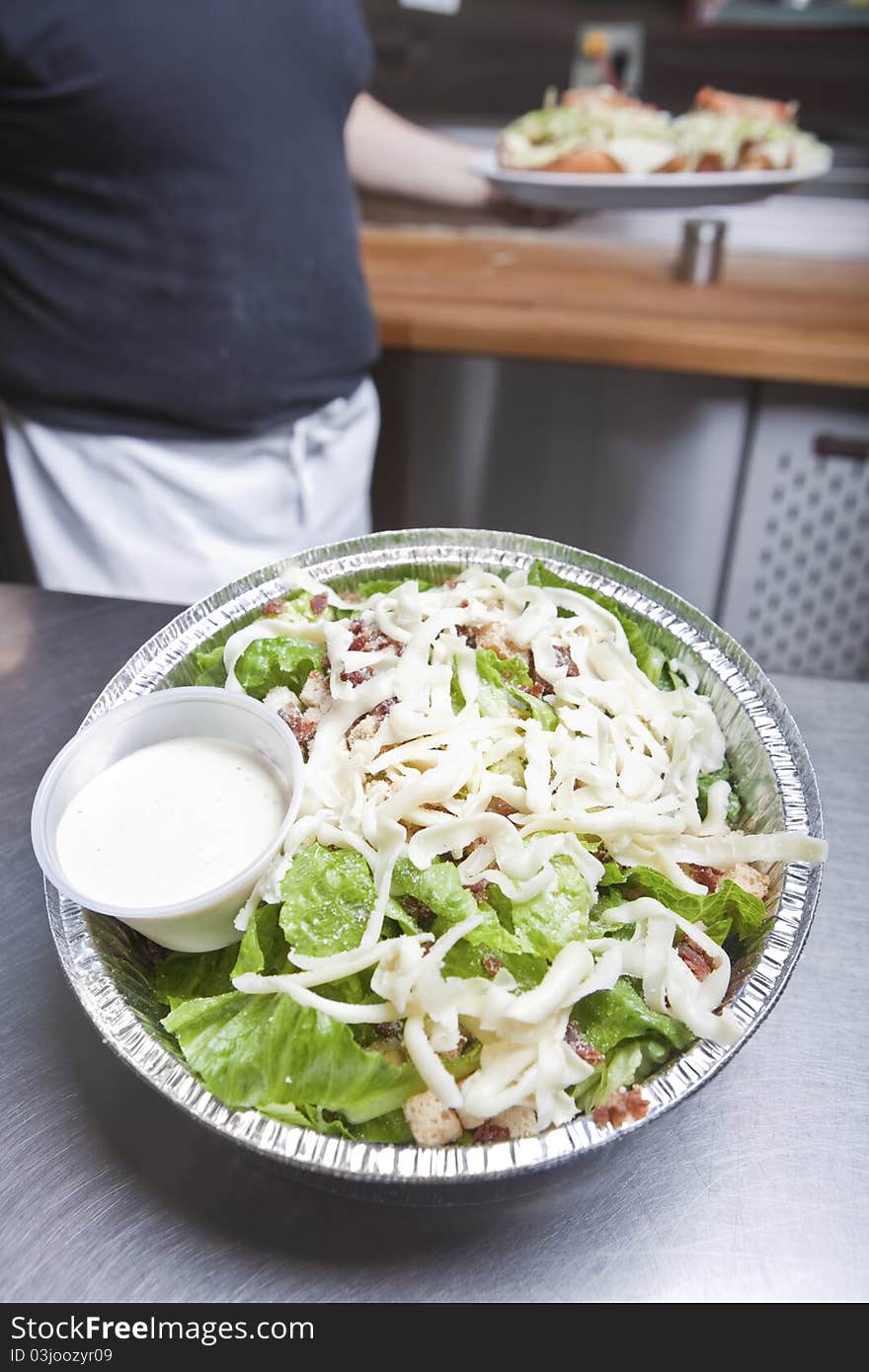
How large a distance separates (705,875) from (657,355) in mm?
1714

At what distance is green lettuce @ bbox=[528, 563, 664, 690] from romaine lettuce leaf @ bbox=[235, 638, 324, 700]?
337 millimetres

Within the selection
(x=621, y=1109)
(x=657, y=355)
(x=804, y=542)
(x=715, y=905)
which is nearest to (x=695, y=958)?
(x=715, y=905)

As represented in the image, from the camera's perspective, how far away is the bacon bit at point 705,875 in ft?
2.99

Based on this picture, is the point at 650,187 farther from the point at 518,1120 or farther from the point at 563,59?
the point at 518,1120

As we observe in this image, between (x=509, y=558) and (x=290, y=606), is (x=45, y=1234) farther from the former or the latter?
(x=509, y=558)

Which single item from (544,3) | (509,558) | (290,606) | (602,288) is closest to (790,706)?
(509,558)

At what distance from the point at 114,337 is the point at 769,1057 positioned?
161cm

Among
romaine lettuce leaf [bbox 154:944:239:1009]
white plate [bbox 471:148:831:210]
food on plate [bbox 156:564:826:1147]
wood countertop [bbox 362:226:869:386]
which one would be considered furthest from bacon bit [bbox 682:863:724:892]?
white plate [bbox 471:148:831:210]

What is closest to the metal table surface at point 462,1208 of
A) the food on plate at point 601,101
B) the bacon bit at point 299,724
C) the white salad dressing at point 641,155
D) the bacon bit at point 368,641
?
the bacon bit at point 299,724

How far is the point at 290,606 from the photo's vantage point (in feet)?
3.90

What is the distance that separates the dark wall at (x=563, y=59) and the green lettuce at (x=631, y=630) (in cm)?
265

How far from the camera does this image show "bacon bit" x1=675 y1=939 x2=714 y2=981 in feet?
2.77

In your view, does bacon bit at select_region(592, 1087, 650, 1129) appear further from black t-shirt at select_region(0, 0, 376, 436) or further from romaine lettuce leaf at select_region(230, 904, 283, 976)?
black t-shirt at select_region(0, 0, 376, 436)
